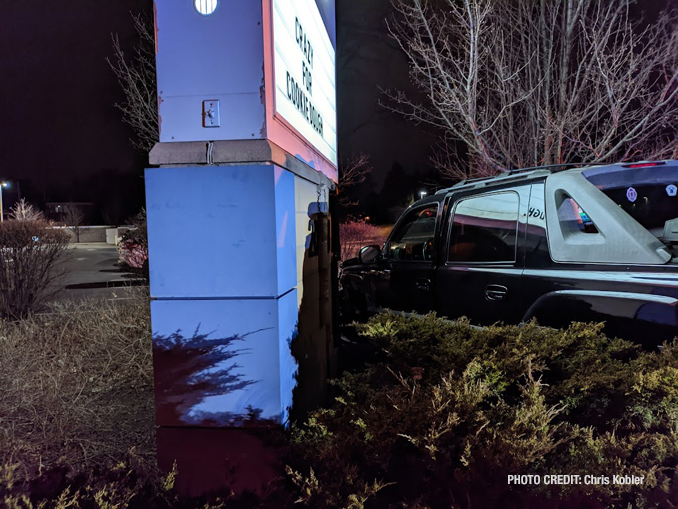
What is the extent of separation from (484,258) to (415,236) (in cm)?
146

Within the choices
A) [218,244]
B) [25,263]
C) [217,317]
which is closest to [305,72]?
[218,244]

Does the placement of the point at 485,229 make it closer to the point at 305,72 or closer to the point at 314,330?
the point at 314,330

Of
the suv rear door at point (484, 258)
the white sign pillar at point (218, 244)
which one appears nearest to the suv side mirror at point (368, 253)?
the suv rear door at point (484, 258)

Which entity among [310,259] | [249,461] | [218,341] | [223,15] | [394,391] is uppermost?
[223,15]

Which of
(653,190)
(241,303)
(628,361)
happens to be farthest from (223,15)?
(653,190)

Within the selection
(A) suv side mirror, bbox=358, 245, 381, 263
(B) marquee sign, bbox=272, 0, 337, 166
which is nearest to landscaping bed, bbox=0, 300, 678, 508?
(B) marquee sign, bbox=272, 0, 337, 166

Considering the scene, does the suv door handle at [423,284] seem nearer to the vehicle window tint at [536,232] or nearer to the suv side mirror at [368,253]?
the suv side mirror at [368,253]

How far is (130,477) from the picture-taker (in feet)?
7.22

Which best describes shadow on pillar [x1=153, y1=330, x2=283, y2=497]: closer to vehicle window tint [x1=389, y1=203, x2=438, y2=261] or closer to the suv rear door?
the suv rear door

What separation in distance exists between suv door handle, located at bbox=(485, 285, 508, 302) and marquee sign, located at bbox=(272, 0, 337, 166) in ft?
6.44

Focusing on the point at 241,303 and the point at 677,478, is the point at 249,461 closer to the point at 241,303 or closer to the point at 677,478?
the point at 241,303

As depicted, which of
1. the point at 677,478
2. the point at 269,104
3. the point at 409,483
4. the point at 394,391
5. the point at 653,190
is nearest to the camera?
the point at 677,478

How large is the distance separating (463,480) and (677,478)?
0.78 metres

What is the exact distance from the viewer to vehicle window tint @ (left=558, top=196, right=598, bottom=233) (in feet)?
10.9
